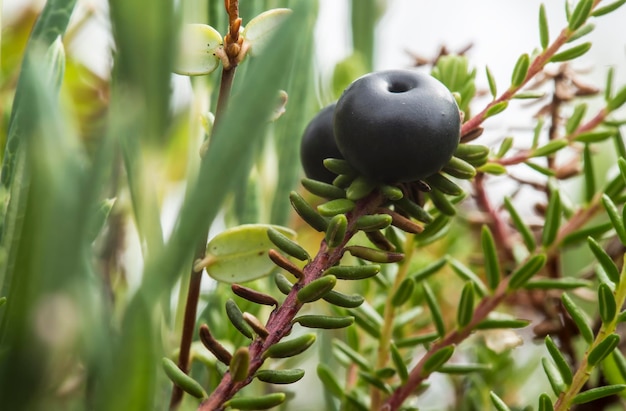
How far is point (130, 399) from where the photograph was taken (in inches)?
5.7

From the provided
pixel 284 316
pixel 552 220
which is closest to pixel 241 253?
pixel 284 316

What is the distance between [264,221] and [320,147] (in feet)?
0.35

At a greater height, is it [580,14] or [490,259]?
[580,14]

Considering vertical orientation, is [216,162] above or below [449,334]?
above

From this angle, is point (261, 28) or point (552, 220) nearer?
point (261, 28)

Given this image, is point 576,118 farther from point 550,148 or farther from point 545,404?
point 545,404

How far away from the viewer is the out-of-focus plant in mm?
137

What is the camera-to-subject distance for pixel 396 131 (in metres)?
0.26

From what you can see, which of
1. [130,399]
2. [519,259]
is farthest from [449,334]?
[130,399]

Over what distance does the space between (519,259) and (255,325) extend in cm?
23

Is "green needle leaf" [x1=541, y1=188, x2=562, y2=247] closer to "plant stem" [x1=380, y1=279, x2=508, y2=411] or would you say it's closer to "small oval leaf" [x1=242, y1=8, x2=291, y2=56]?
"plant stem" [x1=380, y1=279, x2=508, y2=411]

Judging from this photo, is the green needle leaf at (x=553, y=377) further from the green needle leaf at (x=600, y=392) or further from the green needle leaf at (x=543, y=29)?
the green needle leaf at (x=543, y=29)

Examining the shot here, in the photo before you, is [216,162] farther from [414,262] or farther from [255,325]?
[414,262]

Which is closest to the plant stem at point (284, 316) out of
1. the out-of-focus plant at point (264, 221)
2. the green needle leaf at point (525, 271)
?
the out-of-focus plant at point (264, 221)
